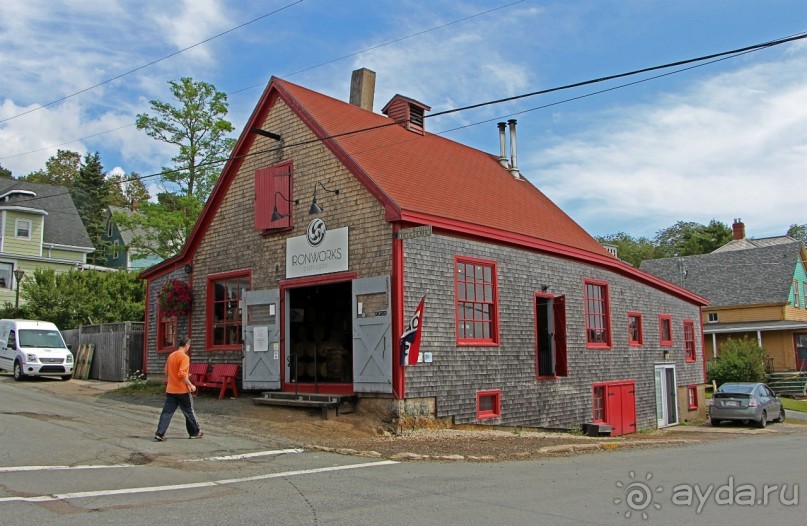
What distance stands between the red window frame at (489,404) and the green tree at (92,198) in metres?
52.3

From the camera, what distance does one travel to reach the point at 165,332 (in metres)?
21.5

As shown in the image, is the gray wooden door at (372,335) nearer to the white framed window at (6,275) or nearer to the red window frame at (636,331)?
the red window frame at (636,331)

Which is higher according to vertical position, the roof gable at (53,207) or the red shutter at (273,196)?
the roof gable at (53,207)

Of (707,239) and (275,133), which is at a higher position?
(707,239)

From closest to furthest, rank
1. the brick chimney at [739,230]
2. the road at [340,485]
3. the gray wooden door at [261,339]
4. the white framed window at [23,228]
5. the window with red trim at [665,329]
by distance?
the road at [340,485], the gray wooden door at [261,339], the window with red trim at [665,329], the white framed window at [23,228], the brick chimney at [739,230]

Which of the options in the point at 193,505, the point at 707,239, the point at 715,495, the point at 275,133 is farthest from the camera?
the point at 707,239

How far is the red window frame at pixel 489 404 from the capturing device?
1617 centimetres

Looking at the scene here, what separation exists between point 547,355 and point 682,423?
36.9 feet

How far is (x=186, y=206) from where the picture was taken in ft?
102

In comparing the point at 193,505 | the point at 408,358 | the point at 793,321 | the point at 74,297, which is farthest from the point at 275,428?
the point at 793,321

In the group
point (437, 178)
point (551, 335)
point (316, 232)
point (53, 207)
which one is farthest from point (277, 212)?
point (53, 207)

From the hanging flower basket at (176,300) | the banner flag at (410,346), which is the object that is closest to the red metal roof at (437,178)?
the banner flag at (410,346)

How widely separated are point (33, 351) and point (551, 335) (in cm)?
1678

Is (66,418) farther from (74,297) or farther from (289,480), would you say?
(74,297)
